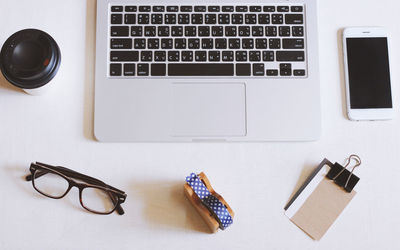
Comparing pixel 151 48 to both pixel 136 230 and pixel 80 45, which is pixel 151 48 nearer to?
pixel 80 45

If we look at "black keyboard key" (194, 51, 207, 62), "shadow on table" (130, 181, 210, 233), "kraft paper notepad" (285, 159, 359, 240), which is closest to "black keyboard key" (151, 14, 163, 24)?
"black keyboard key" (194, 51, 207, 62)

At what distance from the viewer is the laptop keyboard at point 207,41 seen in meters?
0.68

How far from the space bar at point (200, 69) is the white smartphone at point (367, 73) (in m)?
0.26

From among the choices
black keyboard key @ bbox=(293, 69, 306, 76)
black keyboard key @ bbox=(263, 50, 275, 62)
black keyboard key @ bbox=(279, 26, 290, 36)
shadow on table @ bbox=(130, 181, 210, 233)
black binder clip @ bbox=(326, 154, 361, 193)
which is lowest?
shadow on table @ bbox=(130, 181, 210, 233)

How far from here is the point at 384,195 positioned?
0.67 m

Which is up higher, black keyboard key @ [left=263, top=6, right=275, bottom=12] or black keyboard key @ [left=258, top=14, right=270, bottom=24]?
black keyboard key @ [left=263, top=6, right=275, bottom=12]

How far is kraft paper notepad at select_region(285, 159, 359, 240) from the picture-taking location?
2.14ft

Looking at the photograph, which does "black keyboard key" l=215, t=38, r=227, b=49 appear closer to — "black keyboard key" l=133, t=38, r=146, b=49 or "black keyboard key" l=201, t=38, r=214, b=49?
"black keyboard key" l=201, t=38, r=214, b=49

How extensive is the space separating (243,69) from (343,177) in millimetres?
298

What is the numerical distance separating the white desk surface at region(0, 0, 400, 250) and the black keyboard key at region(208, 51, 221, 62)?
0.57 ft

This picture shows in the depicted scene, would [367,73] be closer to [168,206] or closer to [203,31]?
[203,31]

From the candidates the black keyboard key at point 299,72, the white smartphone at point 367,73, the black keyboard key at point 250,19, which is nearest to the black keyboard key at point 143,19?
the black keyboard key at point 250,19

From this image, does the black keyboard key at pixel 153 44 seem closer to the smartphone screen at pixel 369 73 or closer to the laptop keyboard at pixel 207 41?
the laptop keyboard at pixel 207 41

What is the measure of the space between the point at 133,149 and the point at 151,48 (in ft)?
0.70
